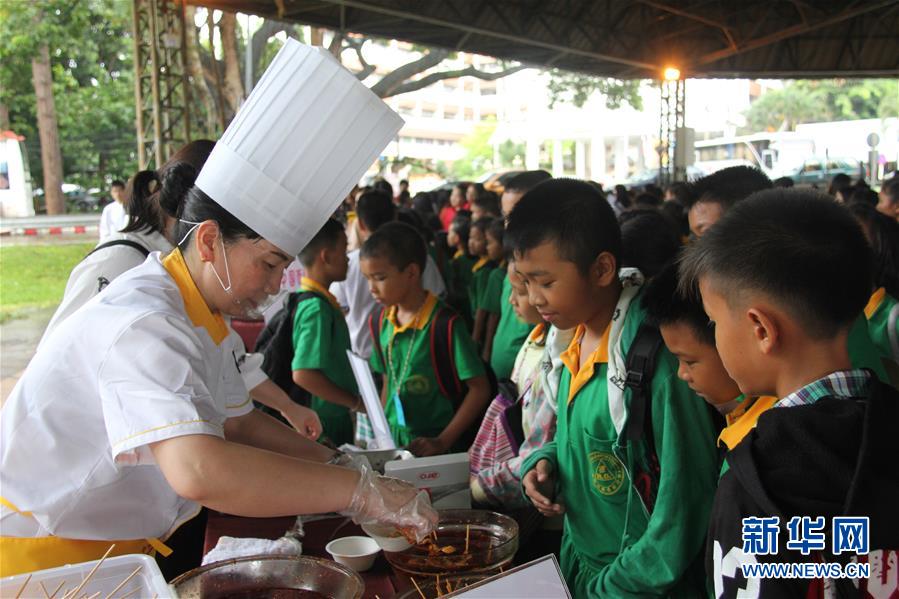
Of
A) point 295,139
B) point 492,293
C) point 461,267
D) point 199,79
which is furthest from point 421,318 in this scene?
point 199,79

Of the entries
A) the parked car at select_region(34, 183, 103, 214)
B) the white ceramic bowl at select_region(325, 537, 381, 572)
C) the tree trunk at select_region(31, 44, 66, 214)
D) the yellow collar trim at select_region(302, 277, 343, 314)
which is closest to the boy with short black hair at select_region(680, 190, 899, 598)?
the white ceramic bowl at select_region(325, 537, 381, 572)

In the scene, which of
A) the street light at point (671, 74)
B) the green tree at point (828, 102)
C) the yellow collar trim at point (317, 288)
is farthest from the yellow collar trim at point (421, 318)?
the green tree at point (828, 102)

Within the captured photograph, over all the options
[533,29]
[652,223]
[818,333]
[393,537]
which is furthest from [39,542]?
[533,29]

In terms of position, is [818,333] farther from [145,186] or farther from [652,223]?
[145,186]

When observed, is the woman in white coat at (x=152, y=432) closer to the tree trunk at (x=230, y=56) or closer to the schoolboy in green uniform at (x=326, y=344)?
the schoolboy in green uniform at (x=326, y=344)

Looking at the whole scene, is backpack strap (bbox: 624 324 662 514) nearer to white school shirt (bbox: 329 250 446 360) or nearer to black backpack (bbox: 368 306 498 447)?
black backpack (bbox: 368 306 498 447)

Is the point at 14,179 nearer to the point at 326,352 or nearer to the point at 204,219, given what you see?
the point at 326,352

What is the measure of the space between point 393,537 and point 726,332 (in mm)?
766

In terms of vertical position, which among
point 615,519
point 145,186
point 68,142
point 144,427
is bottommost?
point 615,519

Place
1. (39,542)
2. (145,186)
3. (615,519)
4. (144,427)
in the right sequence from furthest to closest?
(145,186) → (615,519) → (39,542) → (144,427)

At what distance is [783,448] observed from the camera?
3.51 ft

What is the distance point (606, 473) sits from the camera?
169 centimetres

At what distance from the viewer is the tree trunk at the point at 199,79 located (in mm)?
10383

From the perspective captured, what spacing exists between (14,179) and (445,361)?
14515mm
